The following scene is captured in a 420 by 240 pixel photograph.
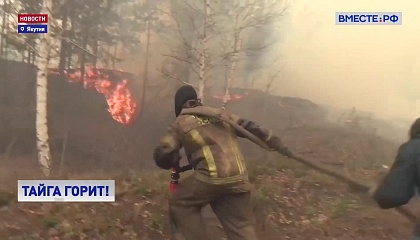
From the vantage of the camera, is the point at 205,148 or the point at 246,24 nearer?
the point at 205,148

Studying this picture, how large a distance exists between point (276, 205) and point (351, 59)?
1.56 m

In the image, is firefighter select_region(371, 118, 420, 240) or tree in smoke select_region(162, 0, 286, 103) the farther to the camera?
tree in smoke select_region(162, 0, 286, 103)

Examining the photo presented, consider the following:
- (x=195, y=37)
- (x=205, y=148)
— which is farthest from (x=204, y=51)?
(x=205, y=148)

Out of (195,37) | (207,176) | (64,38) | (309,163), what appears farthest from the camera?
(195,37)

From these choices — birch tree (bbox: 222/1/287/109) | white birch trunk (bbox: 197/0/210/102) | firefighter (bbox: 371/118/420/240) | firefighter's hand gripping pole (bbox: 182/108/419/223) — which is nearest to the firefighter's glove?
firefighter's hand gripping pole (bbox: 182/108/419/223)

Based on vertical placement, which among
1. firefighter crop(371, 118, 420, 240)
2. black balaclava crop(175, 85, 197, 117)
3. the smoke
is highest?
the smoke

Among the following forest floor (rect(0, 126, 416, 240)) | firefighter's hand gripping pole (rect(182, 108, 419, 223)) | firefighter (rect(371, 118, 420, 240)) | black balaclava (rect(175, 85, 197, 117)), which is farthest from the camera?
forest floor (rect(0, 126, 416, 240))

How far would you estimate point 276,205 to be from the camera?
543 centimetres

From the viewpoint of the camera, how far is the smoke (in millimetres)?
5301

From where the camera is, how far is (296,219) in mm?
5418

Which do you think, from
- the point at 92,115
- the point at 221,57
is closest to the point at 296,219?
the point at 221,57

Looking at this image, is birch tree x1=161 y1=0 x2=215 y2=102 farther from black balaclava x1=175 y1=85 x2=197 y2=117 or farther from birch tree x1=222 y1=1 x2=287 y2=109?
black balaclava x1=175 y1=85 x2=197 y2=117

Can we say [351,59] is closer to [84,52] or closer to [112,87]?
[112,87]

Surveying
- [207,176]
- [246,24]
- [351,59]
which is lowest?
[207,176]
